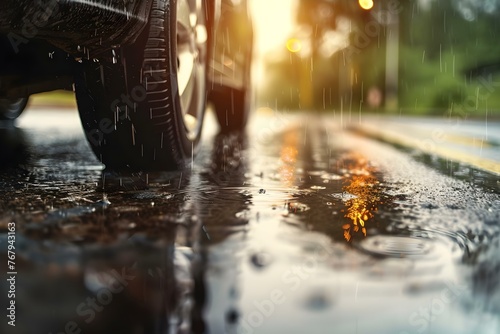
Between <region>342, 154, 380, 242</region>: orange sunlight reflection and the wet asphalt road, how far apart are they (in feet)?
0.04

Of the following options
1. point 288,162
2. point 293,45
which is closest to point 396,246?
point 288,162

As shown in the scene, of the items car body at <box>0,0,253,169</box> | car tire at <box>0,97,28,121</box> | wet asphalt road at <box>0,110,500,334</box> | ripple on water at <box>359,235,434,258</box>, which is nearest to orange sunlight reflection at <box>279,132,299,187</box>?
wet asphalt road at <box>0,110,500,334</box>

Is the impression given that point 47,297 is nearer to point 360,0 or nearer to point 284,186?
point 284,186

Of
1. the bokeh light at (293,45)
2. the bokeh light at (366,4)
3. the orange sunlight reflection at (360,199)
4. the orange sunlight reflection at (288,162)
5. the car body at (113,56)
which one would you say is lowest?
the orange sunlight reflection at (360,199)

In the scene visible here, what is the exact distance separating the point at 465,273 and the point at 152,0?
1941 millimetres

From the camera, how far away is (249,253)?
208 centimetres

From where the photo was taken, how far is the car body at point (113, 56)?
2.74 metres

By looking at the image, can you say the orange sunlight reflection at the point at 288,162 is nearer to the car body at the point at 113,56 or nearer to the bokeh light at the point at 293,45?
the car body at the point at 113,56

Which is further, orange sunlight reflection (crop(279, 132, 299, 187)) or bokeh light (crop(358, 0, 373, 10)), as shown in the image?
bokeh light (crop(358, 0, 373, 10))

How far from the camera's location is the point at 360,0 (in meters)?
12.1

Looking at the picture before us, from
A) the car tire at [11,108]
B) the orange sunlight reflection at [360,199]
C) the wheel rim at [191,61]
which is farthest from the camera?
the car tire at [11,108]

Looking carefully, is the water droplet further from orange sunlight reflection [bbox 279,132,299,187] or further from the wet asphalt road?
orange sunlight reflection [bbox 279,132,299,187]

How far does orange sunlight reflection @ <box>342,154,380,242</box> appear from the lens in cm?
252

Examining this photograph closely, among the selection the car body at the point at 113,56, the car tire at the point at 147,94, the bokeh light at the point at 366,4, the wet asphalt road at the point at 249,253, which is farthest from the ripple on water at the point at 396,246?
the bokeh light at the point at 366,4
